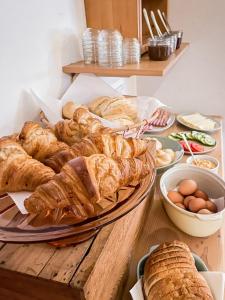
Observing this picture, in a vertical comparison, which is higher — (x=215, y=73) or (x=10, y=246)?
(x=215, y=73)

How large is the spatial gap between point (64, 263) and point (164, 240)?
0.31 metres

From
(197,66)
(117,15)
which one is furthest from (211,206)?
(197,66)

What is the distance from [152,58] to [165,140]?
28 centimetres

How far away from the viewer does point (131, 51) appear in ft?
2.69

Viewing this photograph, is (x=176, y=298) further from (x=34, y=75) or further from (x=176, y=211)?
(x=34, y=75)

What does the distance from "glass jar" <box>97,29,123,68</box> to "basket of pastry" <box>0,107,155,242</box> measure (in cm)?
46

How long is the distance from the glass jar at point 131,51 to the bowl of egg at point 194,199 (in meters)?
0.39

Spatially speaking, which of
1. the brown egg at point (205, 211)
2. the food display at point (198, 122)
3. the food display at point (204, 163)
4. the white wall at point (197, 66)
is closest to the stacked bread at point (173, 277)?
the brown egg at point (205, 211)

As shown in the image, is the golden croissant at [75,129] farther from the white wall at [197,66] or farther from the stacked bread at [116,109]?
the white wall at [197,66]

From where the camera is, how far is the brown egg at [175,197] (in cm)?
63

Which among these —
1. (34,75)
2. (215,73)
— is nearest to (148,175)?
(34,75)

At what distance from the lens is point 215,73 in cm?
130

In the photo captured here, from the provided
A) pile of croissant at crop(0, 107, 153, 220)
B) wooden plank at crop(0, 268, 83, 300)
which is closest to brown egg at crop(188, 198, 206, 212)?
pile of croissant at crop(0, 107, 153, 220)

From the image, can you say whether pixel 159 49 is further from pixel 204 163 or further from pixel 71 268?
pixel 71 268
